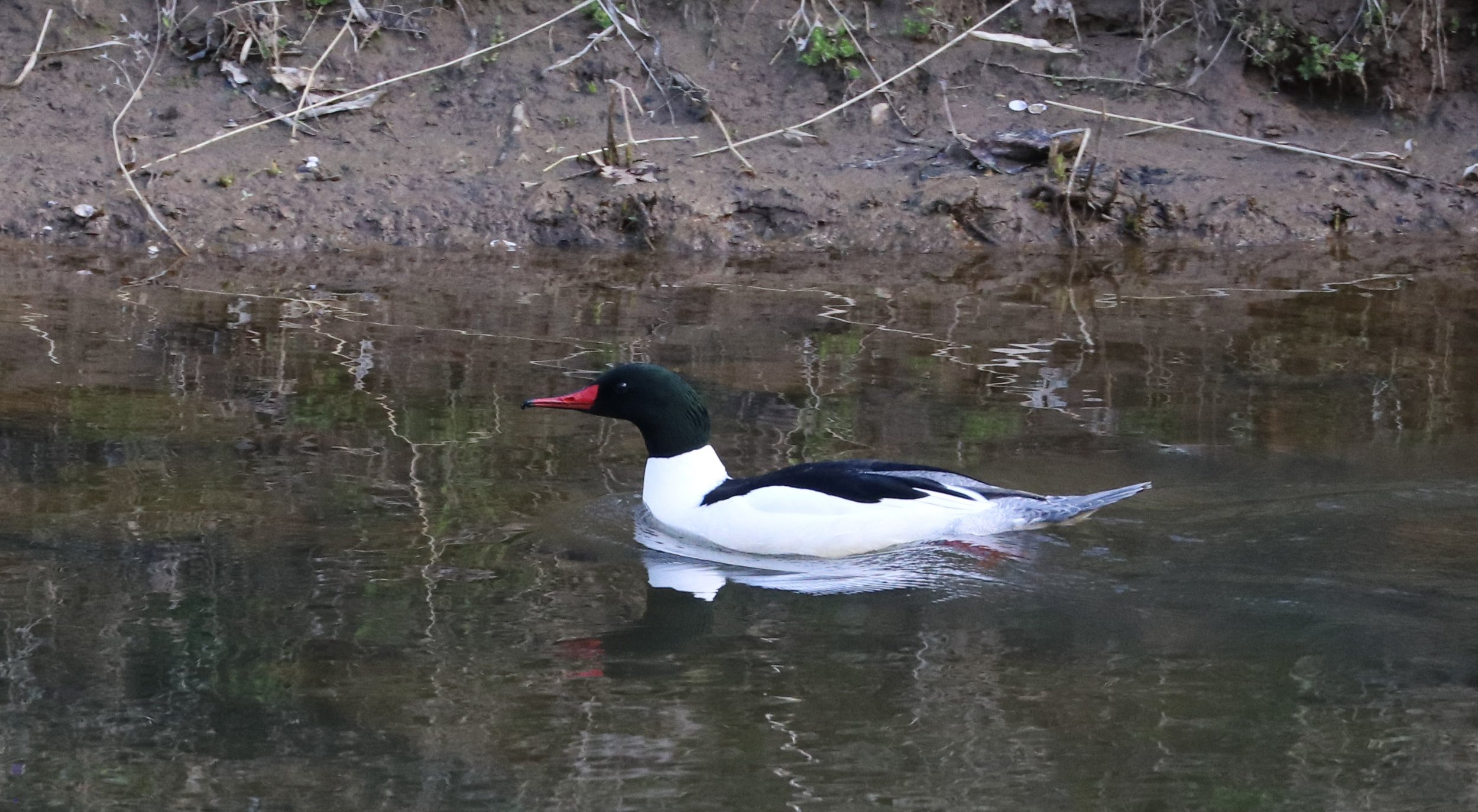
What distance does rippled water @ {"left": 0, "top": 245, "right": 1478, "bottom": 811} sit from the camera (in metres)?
4.16

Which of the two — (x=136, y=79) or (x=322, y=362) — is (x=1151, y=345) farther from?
(x=136, y=79)

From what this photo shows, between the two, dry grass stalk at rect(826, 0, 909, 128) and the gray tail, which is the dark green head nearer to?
the gray tail

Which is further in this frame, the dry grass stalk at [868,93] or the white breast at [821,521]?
the dry grass stalk at [868,93]

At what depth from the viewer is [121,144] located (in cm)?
1170

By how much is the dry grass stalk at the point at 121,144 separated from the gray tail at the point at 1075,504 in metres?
6.76

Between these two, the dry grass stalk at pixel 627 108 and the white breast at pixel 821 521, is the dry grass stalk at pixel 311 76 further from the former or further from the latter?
the white breast at pixel 821 521

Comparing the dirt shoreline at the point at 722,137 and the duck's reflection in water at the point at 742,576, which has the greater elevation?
the dirt shoreline at the point at 722,137

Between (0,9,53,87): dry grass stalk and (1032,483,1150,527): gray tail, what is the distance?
882 centimetres

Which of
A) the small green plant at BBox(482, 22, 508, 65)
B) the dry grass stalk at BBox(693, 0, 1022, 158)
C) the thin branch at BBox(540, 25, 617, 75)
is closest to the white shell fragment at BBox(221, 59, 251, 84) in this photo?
the small green plant at BBox(482, 22, 508, 65)

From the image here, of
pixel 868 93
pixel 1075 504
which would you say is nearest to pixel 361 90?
pixel 868 93

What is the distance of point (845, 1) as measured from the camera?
1338cm

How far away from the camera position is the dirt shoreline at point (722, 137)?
37.6ft

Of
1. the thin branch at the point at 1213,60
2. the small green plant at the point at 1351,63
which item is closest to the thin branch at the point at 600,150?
the thin branch at the point at 1213,60

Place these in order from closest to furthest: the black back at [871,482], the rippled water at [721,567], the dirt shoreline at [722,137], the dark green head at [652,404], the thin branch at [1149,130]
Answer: the rippled water at [721,567]
the black back at [871,482]
the dark green head at [652,404]
the dirt shoreline at [722,137]
the thin branch at [1149,130]
